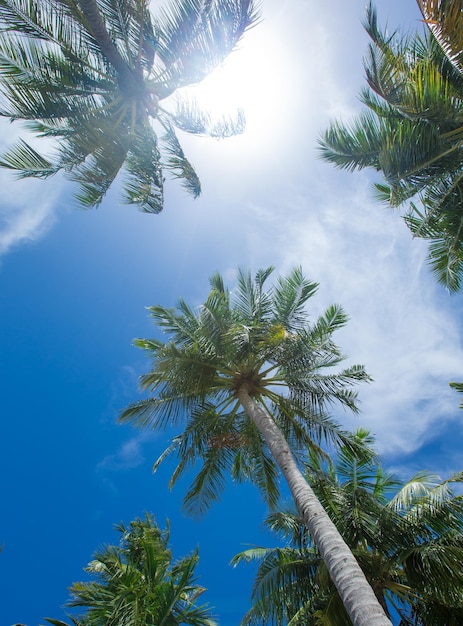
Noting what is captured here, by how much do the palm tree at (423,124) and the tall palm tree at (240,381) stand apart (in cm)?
401

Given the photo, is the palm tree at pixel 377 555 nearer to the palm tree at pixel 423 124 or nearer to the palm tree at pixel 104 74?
the palm tree at pixel 423 124

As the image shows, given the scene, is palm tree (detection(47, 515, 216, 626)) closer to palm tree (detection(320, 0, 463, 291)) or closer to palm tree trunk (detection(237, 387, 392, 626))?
palm tree trunk (detection(237, 387, 392, 626))

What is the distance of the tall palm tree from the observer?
10555 millimetres

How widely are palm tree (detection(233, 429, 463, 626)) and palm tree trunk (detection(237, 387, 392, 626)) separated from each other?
286 cm

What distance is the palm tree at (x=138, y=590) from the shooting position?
7.63 metres

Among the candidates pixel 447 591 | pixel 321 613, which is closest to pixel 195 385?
pixel 321 613

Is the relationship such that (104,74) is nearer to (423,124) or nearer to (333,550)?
(423,124)

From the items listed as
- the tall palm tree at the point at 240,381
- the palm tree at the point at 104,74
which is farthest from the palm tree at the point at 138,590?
the palm tree at the point at 104,74

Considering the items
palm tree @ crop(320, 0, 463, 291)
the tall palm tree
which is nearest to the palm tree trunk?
the tall palm tree

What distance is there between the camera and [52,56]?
9070 millimetres

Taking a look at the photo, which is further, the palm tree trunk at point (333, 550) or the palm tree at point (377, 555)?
the palm tree at point (377, 555)

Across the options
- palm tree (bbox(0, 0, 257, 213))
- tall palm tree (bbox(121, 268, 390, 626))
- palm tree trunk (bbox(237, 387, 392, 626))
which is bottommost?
palm tree trunk (bbox(237, 387, 392, 626))

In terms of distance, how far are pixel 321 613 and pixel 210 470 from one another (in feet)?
13.8

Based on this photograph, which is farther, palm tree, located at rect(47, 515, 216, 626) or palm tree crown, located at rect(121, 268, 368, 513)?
palm tree crown, located at rect(121, 268, 368, 513)
